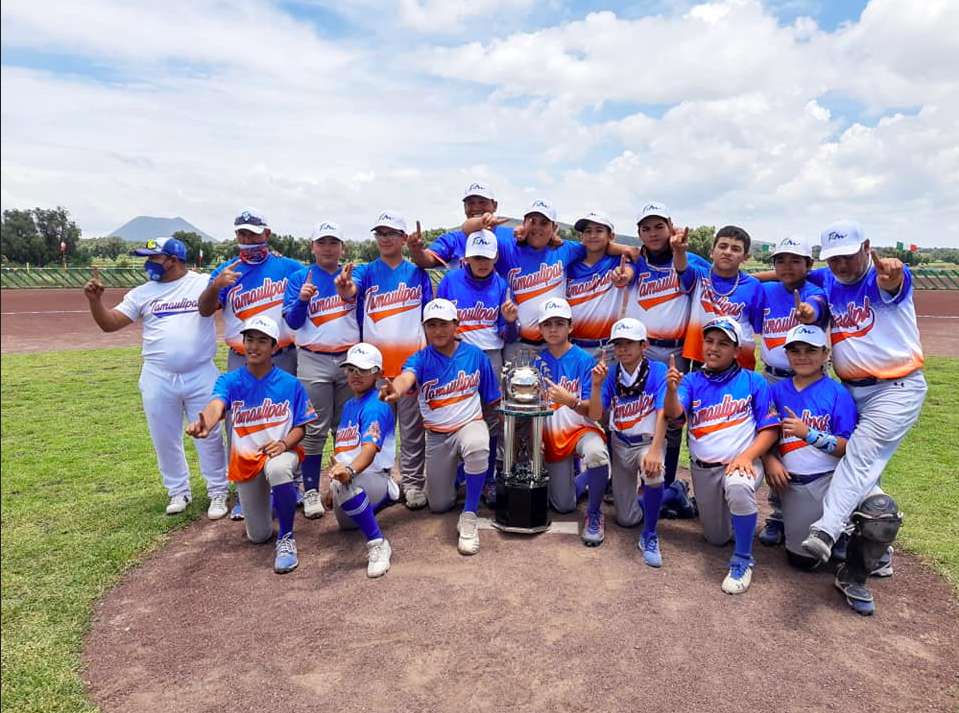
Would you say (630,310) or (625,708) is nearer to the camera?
(625,708)

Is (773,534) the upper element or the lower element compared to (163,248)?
lower

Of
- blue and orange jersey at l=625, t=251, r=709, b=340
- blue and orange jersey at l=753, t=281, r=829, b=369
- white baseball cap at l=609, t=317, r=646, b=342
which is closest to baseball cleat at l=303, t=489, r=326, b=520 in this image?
white baseball cap at l=609, t=317, r=646, b=342

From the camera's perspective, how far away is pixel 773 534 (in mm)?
5012

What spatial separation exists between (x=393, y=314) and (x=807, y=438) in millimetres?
3224

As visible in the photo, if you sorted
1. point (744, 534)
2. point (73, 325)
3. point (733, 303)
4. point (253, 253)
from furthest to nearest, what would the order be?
point (73, 325) < point (253, 253) < point (733, 303) < point (744, 534)

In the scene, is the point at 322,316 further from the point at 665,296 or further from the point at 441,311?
the point at 665,296

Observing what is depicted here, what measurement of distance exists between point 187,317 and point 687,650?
448 centimetres

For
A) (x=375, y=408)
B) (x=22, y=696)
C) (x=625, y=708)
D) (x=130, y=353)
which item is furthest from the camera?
(x=130, y=353)

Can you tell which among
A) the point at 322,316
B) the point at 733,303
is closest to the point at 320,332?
the point at 322,316

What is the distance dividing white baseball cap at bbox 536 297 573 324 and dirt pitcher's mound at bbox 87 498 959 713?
5.43ft

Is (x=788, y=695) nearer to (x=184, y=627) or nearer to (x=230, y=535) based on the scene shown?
(x=184, y=627)

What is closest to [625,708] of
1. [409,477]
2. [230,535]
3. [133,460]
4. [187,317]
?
[409,477]

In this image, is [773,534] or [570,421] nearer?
[773,534]

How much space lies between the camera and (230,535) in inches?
207
